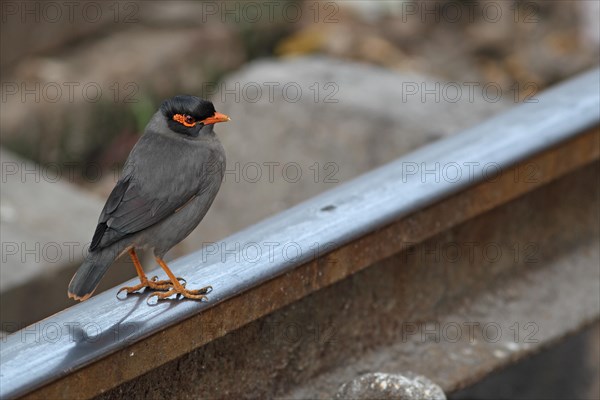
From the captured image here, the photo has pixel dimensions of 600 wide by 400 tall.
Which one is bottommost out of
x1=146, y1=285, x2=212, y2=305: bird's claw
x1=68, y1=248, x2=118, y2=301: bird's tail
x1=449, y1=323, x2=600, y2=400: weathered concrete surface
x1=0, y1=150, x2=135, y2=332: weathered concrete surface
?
x1=449, y1=323, x2=600, y2=400: weathered concrete surface

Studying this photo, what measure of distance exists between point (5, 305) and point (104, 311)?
1284 millimetres

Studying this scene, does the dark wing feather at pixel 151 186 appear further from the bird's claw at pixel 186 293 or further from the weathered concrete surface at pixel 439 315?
the weathered concrete surface at pixel 439 315

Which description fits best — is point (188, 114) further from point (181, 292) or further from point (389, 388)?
point (389, 388)

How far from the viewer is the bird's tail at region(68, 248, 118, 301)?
10.0 feet

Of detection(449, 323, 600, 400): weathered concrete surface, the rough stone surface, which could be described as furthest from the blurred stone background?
the rough stone surface

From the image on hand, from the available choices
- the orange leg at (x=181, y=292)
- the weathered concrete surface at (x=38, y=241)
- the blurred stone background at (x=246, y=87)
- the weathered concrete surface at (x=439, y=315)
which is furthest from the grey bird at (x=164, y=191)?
the blurred stone background at (x=246, y=87)

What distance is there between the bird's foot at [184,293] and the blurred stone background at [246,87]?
1236mm

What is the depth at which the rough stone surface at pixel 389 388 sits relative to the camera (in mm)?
3174

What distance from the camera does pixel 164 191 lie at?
326 centimetres

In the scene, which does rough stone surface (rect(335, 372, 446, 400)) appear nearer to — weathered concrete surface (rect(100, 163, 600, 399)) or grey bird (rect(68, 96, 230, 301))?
weathered concrete surface (rect(100, 163, 600, 399))

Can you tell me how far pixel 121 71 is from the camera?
23.9ft

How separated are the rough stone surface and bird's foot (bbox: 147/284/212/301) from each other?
0.46 metres

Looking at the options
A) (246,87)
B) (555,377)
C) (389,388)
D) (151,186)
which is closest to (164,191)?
(151,186)

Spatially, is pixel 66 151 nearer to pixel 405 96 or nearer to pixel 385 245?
pixel 405 96
